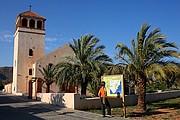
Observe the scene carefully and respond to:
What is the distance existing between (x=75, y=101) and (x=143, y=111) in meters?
4.73

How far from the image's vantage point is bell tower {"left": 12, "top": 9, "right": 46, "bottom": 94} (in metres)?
47.3

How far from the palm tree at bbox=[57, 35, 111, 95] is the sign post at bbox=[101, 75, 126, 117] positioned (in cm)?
825

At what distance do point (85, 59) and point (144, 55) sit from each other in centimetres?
878

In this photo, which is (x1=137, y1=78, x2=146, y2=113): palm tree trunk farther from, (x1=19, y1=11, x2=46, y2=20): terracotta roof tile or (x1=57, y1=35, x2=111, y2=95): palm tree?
(x1=19, y1=11, x2=46, y2=20): terracotta roof tile

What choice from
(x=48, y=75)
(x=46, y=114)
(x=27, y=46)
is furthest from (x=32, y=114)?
(x=27, y=46)

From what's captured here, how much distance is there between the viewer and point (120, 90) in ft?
45.3

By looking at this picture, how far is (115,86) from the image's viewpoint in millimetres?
14062

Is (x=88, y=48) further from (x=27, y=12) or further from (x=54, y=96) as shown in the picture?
(x=27, y=12)

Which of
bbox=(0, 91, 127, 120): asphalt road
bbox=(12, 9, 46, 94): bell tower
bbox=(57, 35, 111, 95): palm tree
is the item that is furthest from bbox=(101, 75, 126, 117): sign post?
bbox=(12, 9, 46, 94): bell tower

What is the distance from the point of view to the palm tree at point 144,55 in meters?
15.9

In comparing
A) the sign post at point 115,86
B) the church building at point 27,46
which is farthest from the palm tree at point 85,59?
the church building at point 27,46

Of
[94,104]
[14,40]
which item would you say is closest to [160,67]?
[94,104]

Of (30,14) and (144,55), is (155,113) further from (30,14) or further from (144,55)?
(30,14)

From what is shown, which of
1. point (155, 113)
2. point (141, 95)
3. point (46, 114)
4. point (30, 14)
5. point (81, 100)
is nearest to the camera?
point (155, 113)
